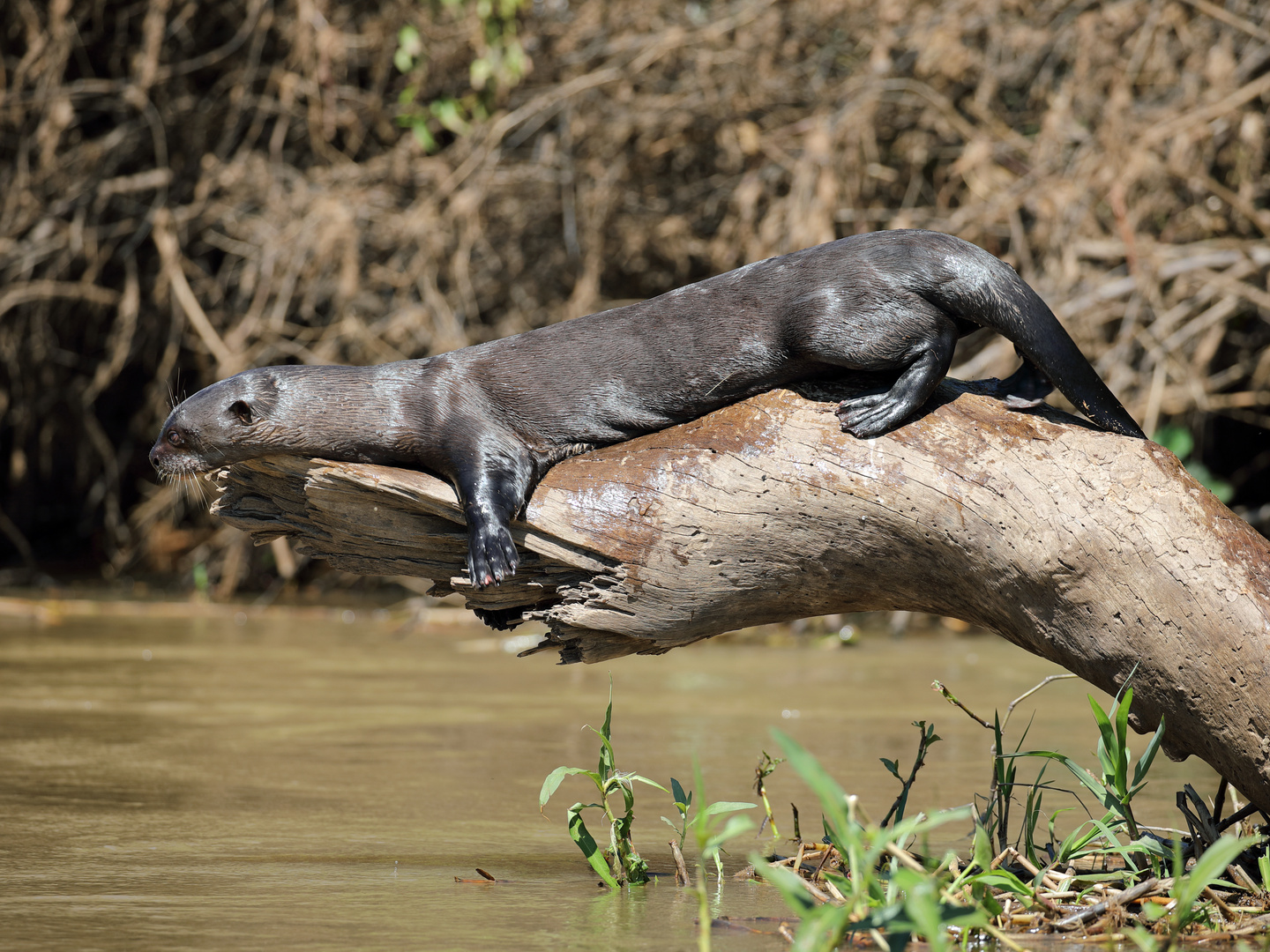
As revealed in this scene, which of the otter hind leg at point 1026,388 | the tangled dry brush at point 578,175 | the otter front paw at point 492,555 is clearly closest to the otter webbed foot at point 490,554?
the otter front paw at point 492,555

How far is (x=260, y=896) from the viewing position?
2180mm

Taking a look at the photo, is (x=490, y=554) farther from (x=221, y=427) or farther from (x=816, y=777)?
(x=816, y=777)

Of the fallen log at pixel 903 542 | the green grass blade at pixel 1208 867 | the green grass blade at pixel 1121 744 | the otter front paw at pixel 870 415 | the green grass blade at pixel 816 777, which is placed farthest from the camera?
the otter front paw at pixel 870 415

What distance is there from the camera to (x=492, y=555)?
2.39 m

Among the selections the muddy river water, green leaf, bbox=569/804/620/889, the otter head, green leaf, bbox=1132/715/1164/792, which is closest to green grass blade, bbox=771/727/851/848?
the muddy river water

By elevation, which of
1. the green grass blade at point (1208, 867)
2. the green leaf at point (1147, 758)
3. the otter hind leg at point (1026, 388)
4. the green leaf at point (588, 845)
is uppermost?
the otter hind leg at point (1026, 388)

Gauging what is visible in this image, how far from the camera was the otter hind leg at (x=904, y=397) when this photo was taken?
247 centimetres

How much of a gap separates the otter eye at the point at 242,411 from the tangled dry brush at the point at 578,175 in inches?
115

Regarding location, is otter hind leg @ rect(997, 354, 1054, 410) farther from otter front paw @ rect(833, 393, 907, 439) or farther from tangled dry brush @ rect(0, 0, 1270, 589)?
tangled dry brush @ rect(0, 0, 1270, 589)

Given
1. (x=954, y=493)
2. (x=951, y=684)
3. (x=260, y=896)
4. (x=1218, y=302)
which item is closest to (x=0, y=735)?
(x=260, y=896)

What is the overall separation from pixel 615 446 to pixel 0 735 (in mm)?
2213

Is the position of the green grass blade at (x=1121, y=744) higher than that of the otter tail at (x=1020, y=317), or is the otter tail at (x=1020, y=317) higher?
the otter tail at (x=1020, y=317)

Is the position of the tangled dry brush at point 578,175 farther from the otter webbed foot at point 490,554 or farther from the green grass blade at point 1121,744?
the otter webbed foot at point 490,554

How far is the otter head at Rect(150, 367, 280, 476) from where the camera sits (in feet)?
9.21
